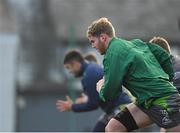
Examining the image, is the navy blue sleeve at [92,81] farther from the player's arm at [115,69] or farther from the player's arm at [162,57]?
the player's arm at [115,69]

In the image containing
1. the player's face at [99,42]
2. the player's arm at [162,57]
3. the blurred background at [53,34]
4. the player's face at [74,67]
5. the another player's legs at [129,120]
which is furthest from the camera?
the blurred background at [53,34]

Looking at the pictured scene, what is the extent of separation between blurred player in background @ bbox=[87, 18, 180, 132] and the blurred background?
22476 mm

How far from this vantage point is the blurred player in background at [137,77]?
26.3ft

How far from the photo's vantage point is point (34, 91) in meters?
34.9

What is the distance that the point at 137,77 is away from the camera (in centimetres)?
809

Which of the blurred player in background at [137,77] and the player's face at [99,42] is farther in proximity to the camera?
the player's face at [99,42]

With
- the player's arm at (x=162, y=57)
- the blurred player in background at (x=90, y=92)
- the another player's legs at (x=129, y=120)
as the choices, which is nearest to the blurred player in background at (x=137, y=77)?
the player's arm at (x=162, y=57)

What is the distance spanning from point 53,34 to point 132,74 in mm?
29000

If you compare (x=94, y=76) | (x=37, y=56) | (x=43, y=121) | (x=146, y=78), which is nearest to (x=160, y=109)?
(x=146, y=78)

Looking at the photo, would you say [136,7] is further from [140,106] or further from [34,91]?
[140,106]

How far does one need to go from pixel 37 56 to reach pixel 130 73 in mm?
28779

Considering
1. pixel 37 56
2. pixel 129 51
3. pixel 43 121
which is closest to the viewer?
pixel 129 51

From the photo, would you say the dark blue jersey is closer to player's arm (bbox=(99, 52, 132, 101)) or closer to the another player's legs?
the another player's legs

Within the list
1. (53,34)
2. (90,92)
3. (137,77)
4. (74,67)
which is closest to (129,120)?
(137,77)
